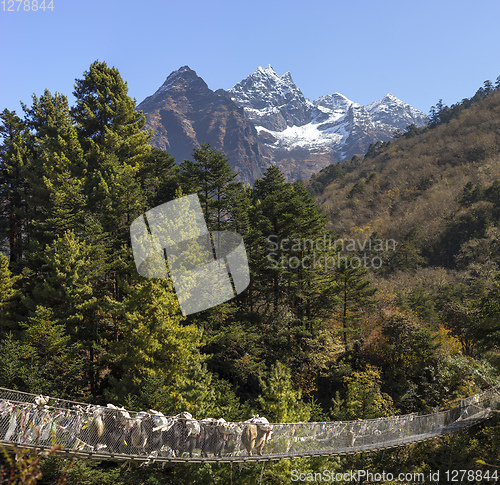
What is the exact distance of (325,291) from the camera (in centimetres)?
2480

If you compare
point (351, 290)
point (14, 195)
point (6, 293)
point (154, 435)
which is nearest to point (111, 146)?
point (14, 195)

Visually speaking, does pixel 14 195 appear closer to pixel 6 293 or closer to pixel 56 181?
pixel 56 181

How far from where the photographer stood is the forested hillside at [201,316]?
58.5 feet

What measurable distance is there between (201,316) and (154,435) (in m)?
10.1

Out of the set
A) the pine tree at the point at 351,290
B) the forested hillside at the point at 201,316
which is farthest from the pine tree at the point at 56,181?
the pine tree at the point at 351,290

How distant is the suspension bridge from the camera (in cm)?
1069

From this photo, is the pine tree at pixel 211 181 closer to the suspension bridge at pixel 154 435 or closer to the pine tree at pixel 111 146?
the pine tree at pixel 111 146

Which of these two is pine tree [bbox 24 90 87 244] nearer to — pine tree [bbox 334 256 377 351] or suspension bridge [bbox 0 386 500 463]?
suspension bridge [bbox 0 386 500 463]

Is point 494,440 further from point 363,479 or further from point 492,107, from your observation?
point 492,107

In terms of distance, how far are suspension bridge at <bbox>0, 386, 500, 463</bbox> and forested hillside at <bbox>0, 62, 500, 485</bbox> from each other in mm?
1792

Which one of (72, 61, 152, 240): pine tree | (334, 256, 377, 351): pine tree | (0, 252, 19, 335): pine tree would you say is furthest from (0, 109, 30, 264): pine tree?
(334, 256, 377, 351): pine tree

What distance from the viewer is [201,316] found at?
70.3ft

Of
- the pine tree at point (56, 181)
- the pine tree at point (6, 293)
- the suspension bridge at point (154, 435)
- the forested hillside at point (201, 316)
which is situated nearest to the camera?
the suspension bridge at point (154, 435)

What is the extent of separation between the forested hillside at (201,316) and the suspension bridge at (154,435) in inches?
70.6
